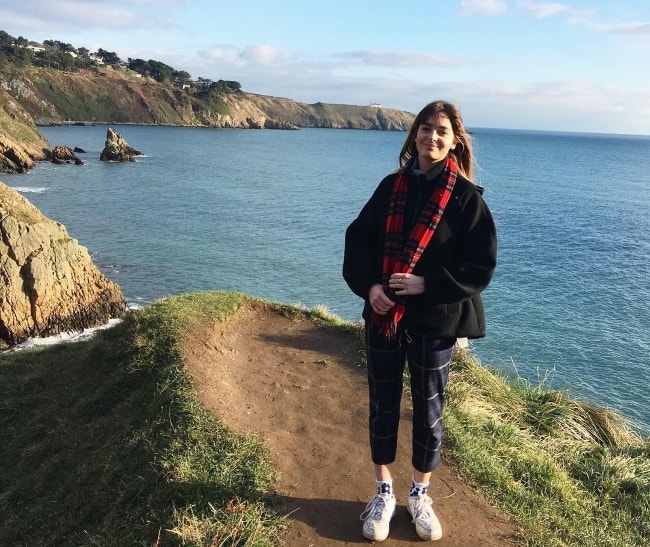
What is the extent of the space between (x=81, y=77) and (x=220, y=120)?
3340 centimetres

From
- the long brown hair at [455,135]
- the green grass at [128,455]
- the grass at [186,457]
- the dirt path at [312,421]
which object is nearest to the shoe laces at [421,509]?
the dirt path at [312,421]


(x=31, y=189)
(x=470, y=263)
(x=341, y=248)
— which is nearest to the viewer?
(x=470, y=263)

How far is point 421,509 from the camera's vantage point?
3.93 m

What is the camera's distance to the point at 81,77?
11900 cm

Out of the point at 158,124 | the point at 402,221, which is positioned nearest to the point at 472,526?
the point at 402,221

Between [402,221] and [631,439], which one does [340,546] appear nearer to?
[402,221]

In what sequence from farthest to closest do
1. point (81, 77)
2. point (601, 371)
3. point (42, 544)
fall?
1. point (81, 77)
2. point (601, 371)
3. point (42, 544)

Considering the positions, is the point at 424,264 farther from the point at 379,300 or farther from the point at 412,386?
the point at 412,386

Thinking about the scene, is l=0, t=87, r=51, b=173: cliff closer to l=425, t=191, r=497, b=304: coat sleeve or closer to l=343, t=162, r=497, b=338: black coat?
l=343, t=162, r=497, b=338: black coat

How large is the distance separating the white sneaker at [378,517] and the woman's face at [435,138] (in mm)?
2488

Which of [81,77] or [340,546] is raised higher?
[81,77]

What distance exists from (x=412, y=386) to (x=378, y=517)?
1.03 m

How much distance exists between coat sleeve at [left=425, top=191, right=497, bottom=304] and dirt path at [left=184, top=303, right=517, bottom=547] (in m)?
1.96

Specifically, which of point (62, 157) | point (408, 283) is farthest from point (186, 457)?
point (62, 157)
